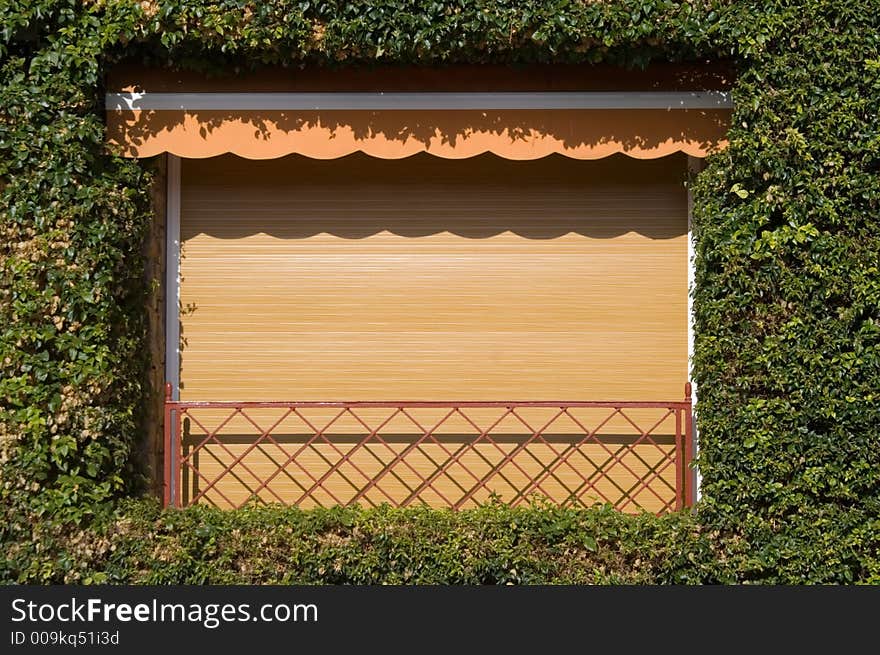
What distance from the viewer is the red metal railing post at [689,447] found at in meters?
5.00

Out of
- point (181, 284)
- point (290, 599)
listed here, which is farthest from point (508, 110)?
point (290, 599)

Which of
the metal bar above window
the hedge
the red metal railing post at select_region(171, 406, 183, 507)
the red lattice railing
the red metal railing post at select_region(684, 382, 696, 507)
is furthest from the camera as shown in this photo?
the red lattice railing

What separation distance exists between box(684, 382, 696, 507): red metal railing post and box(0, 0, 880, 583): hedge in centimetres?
26

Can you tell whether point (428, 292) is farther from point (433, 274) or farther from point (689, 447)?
point (689, 447)

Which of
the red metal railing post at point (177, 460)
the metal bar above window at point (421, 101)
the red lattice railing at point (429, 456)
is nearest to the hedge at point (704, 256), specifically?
the metal bar above window at point (421, 101)

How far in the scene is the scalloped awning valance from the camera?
489 centimetres

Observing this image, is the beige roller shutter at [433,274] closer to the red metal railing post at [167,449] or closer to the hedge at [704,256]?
the red metal railing post at [167,449]

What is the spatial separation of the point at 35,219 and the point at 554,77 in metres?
3.60

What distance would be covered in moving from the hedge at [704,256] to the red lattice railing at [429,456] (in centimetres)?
76

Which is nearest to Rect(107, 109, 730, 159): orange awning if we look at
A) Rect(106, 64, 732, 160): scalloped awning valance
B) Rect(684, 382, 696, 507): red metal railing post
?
Rect(106, 64, 732, 160): scalloped awning valance

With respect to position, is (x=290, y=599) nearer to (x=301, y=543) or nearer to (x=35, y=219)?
(x=301, y=543)

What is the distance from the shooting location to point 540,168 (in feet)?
18.2

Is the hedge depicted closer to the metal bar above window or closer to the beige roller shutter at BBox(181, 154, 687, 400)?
the metal bar above window

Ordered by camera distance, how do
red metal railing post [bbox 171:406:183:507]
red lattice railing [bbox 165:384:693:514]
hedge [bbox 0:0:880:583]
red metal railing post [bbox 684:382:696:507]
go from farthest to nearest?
red lattice railing [bbox 165:384:693:514], red metal railing post [bbox 171:406:183:507], red metal railing post [bbox 684:382:696:507], hedge [bbox 0:0:880:583]
